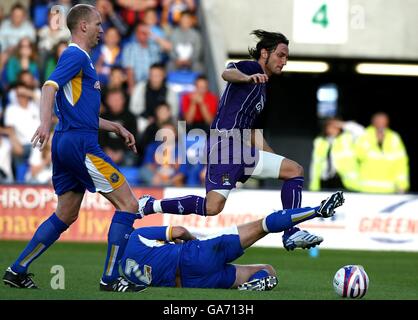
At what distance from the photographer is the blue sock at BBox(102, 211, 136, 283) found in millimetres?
8406

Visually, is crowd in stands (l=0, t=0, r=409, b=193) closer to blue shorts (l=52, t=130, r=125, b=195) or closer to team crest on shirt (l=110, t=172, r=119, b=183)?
blue shorts (l=52, t=130, r=125, b=195)

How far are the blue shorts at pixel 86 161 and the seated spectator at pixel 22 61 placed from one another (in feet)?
Result: 32.3

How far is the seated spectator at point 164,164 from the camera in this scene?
1669 cm

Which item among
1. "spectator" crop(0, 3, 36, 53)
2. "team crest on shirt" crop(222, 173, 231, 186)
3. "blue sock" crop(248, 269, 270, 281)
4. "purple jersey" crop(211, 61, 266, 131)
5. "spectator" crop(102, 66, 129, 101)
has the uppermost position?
"spectator" crop(0, 3, 36, 53)

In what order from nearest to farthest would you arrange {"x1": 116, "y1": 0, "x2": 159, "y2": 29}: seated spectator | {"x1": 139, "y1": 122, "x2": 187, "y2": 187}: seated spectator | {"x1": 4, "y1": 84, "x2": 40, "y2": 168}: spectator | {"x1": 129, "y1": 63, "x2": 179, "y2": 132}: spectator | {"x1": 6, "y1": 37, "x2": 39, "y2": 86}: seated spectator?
{"x1": 139, "y1": 122, "x2": 187, "y2": 187}: seated spectator → {"x1": 4, "y1": 84, "x2": 40, "y2": 168}: spectator → {"x1": 129, "y1": 63, "x2": 179, "y2": 132}: spectator → {"x1": 6, "y1": 37, "x2": 39, "y2": 86}: seated spectator → {"x1": 116, "y1": 0, "x2": 159, "y2": 29}: seated spectator

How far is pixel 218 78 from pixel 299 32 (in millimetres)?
2076

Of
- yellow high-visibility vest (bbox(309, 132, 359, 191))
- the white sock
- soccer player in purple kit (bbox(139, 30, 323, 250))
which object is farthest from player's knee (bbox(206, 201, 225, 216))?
yellow high-visibility vest (bbox(309, 132, 359, 191))

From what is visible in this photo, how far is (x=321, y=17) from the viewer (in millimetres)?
19672

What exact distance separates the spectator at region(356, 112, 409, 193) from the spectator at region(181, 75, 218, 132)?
8.43 ft

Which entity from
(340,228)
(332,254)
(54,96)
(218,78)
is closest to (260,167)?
(54,96)

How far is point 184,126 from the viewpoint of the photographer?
1708 centimetres

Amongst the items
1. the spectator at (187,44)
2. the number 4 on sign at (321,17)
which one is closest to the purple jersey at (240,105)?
the spectator at (187,44)

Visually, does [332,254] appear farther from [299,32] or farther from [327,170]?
[299,32]

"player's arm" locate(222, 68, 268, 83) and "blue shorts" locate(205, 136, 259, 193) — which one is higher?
"player's arm" locate(222, 68, 268, 83)
